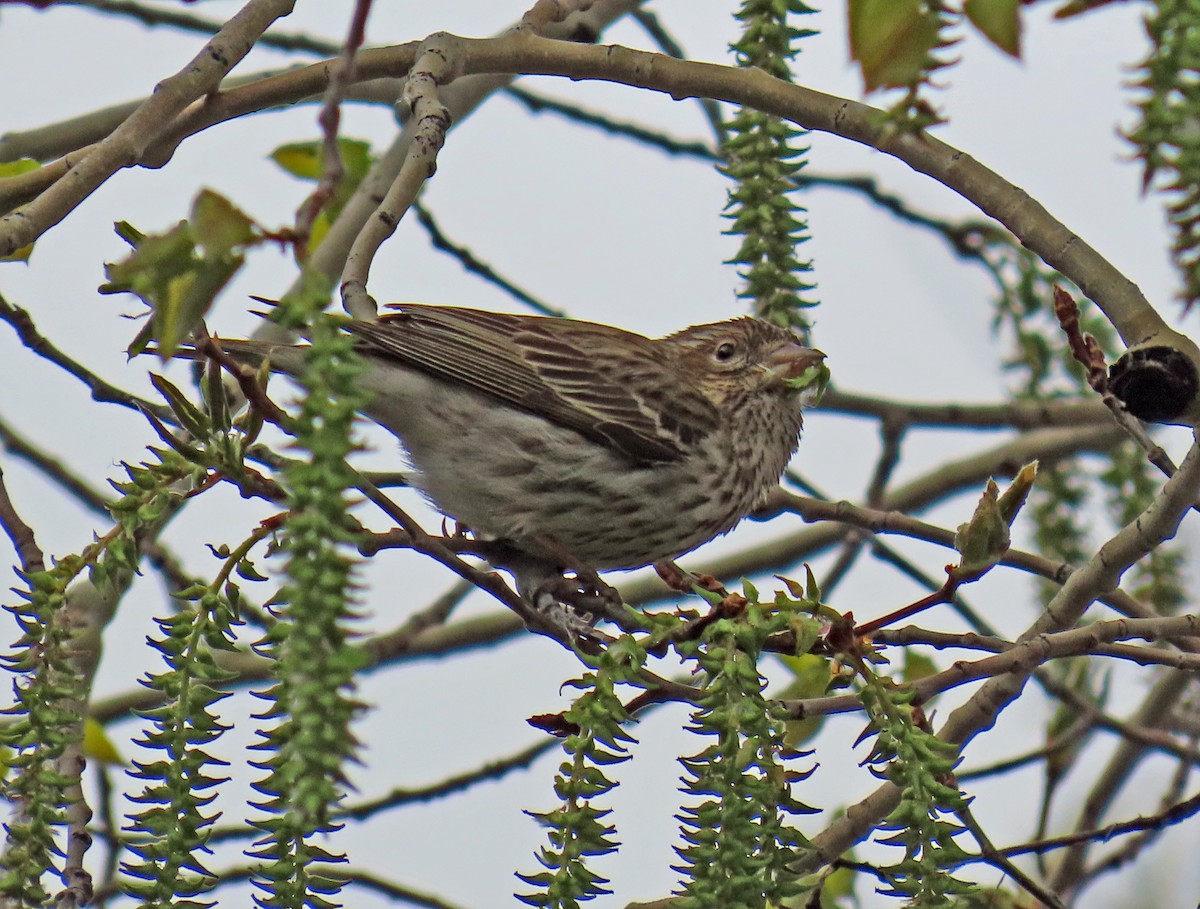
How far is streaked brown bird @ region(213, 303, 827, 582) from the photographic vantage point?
4777 mm

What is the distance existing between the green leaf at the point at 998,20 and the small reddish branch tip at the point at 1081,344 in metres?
1.52

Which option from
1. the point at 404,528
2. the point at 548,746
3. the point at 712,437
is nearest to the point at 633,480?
the point at 712,437

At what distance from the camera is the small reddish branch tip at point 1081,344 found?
3.14 meters

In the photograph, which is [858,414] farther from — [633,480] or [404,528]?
[404,528]

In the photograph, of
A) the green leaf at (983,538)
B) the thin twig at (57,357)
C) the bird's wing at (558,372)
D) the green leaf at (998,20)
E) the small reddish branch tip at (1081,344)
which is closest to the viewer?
the green leaf at (998,20)

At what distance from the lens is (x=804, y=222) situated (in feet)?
12.5

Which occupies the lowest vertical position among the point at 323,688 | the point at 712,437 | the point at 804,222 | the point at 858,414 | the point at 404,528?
the point at 323,688

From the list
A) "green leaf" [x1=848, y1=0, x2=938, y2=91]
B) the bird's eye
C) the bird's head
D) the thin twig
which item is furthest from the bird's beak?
"green leaf" [x1=848, y1=0, x2=938, y2=91]

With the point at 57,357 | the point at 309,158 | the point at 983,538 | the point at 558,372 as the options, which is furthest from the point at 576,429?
the point at 983,538

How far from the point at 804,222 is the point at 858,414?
2296 mm

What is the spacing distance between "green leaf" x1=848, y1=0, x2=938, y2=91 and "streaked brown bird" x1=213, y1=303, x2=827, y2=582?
7.95 ft

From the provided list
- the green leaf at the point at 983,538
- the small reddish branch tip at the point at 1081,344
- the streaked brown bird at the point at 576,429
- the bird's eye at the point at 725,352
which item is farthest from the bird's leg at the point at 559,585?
the bird's eye at the point at 725,352

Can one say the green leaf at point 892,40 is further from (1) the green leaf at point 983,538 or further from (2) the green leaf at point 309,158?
(2) the green leaf at point 309,158

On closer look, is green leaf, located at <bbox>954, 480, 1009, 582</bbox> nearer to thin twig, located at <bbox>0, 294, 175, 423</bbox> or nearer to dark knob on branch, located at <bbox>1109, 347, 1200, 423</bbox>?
dark knob on branch, located at <bbox>1109, 347, 1200, 423</bbox>
